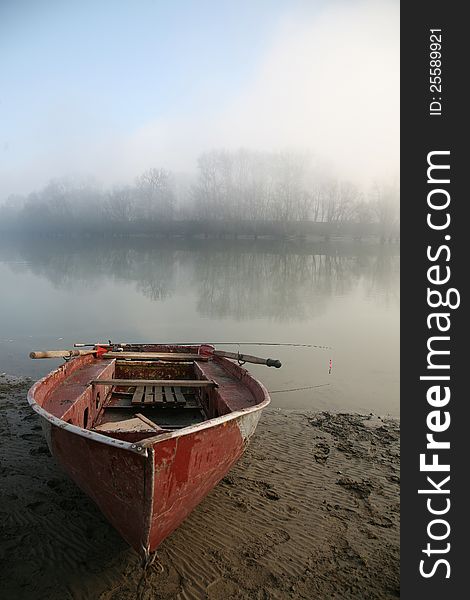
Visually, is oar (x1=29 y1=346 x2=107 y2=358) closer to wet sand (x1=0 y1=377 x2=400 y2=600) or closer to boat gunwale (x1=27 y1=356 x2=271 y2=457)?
wet sand (x1=0 y1=377 x2=400 y2=600)

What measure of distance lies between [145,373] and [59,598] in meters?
5.69

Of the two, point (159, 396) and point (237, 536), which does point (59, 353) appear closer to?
point (159, 396)

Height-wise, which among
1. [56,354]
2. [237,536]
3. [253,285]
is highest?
[253,285]

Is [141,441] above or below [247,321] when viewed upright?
below

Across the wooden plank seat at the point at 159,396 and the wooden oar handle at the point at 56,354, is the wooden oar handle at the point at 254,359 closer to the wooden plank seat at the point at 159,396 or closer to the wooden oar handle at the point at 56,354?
the wooden plank seat at the point at 159,396

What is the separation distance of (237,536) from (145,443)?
217 centimetres

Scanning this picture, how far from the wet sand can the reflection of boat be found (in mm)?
515

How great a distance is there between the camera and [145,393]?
8.88 metres

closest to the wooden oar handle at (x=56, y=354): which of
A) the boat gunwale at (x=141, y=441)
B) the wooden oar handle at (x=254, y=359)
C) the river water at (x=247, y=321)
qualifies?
the boat gunwale at (x=141, y=441)

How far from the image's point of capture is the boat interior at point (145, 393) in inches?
262

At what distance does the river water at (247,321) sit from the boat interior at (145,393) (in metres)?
2.48

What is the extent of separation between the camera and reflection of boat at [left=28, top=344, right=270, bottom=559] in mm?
4035

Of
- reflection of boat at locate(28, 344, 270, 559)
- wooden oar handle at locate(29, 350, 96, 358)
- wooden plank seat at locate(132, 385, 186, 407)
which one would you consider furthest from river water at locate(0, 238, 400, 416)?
wooden oar handle at locate(29, 350, 96, 358)

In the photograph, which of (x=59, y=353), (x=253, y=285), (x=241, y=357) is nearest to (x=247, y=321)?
(x=241, y=357)
